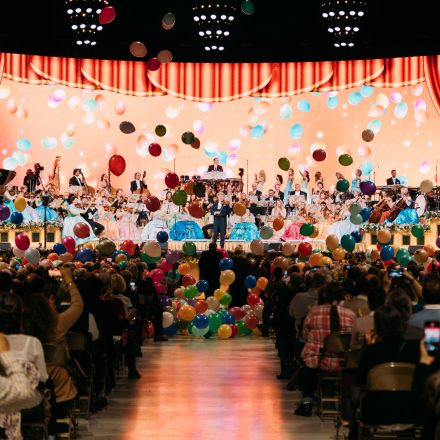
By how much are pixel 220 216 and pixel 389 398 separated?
12888 millimetres

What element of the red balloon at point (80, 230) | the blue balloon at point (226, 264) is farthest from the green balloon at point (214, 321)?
the red balloon at point (80, 230)

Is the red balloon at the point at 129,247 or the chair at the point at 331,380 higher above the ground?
the red balloon at the point at 129,247

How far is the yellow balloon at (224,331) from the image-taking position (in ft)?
39.0

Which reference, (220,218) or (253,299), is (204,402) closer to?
(253,299)

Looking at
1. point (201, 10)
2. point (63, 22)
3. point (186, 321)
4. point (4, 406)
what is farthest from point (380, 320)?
point (63, 22)

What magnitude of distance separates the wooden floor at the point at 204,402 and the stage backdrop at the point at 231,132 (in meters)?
11.9

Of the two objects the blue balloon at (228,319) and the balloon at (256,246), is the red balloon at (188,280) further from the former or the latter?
the balloon at (256,246)

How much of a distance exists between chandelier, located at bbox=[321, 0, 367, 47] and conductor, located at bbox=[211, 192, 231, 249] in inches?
149

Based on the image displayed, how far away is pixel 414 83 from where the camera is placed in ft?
68.8

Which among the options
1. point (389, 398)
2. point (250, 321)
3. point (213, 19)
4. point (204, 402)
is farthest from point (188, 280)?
point (389, 398)

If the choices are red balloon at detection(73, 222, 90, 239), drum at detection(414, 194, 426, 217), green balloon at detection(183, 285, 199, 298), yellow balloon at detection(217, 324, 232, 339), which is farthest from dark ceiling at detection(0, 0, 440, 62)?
yellow balloon at detection(217, 324, 232, 339)

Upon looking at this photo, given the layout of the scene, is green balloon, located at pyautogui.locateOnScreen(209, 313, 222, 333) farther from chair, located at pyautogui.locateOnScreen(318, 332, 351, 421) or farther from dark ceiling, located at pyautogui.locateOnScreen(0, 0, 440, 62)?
dark ceiling, located at pyautogui.locateOnScreen(0, 0, 440, 62)

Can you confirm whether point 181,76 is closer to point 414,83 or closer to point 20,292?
point 414,83

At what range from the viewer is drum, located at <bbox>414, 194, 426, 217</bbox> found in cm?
1855
